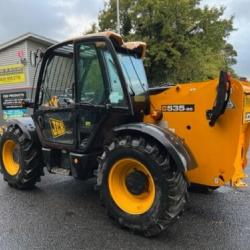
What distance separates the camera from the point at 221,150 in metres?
4.35

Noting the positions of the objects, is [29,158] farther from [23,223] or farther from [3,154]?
[23,223]

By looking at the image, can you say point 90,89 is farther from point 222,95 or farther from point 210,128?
point 222,95

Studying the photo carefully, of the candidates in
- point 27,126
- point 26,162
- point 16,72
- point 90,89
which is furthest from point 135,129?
point 16,72

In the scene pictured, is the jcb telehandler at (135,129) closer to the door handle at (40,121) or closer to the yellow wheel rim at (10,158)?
the door handle at (40,121)

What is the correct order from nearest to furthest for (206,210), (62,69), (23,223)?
(23,223) → (206,210) → (62,69)

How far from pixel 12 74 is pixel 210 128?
53.6 ft

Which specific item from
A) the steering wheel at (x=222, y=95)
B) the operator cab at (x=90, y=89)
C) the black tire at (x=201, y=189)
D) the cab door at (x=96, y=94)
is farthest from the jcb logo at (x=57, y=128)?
the steering wheel at (x=222, y=95)

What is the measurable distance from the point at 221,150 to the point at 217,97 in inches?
26.4

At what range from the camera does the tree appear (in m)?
24.8

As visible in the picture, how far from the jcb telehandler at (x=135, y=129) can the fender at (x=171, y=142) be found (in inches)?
0.5

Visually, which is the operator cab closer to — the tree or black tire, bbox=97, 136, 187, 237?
black tire, bbox=97, 136, 187, 237

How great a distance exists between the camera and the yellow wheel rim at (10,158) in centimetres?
645

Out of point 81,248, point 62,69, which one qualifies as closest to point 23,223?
point 81,248

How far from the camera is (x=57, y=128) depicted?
5.59 meters
